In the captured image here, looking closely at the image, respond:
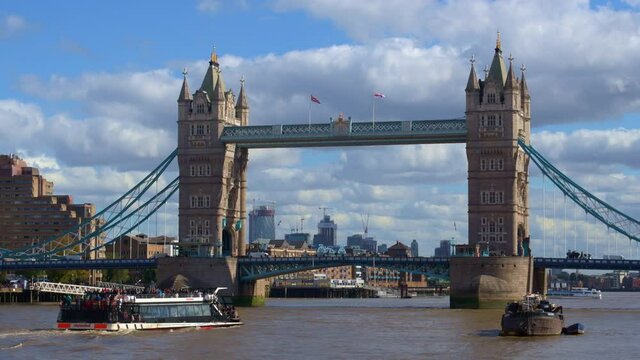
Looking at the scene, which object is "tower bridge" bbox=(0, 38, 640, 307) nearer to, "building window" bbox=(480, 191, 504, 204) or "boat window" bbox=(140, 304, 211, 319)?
"building window" bbox=(480, 191, 504, 204)

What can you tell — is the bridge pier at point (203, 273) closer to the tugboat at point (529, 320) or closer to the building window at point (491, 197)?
the building window at point (491, 197)

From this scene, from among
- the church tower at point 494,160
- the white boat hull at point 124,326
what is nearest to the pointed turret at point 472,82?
the church tower at point 494,160

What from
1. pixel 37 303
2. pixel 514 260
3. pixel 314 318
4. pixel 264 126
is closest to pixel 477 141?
pixel 514 260

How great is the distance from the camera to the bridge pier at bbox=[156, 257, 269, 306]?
474 feet

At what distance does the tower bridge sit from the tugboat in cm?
4090

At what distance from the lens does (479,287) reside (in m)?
130

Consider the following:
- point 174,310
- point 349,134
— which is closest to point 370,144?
point 349,134

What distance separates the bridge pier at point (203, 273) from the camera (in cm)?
14438

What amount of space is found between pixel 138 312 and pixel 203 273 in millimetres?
54515

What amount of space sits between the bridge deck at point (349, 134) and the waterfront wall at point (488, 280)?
13921 mm

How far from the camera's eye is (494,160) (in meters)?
138

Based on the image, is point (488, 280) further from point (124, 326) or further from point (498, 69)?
point (124, 326)

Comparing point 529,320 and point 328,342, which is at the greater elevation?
Result: point 529,320

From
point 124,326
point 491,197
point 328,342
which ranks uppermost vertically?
point 491,197
